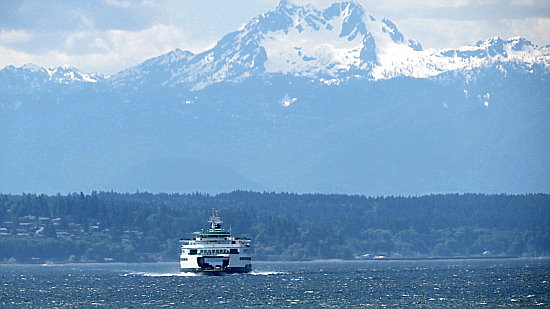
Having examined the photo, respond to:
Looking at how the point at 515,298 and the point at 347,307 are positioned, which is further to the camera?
the point at 515,298

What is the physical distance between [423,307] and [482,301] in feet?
41.2

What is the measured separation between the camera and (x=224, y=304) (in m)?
194

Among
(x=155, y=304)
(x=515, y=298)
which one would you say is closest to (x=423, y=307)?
(x=515, y=298)

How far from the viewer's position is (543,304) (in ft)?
609

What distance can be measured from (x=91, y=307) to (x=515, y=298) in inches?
2069

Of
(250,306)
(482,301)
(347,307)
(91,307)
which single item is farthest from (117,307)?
(482,301)

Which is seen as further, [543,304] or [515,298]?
[515,298]

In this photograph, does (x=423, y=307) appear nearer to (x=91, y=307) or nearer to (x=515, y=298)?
(x=515, y=298)

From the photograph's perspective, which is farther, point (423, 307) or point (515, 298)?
point (515, 298)

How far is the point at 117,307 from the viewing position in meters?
190

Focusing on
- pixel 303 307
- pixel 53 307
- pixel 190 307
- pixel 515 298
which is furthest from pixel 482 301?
pixel 53 307

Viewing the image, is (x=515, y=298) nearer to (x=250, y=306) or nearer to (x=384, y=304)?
(x=384, y=304)

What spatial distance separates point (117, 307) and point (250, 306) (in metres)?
15.8

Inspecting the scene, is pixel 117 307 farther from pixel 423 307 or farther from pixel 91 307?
pixel 423 307
